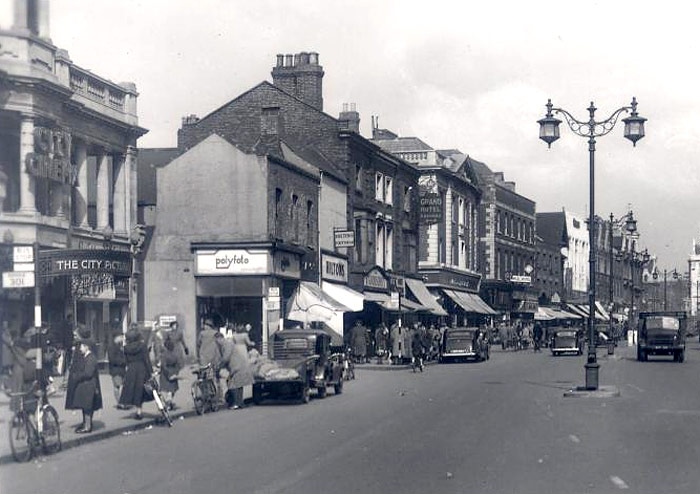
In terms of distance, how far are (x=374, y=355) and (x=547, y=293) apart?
50465 millimetres

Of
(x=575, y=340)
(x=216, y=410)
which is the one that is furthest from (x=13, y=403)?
(x=575, y=340)

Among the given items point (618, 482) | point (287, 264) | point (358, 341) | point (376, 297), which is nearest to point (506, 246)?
point (376, 297)

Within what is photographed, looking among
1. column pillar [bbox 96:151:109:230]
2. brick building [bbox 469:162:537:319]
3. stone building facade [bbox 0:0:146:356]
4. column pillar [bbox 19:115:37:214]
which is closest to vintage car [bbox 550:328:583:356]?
brick building [bbox 469:162:537:319]

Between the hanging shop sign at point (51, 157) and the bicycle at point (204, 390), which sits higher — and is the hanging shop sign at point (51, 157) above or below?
above

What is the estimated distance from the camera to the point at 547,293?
9738cm

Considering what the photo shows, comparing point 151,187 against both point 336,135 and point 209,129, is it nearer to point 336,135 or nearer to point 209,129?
point 209,129

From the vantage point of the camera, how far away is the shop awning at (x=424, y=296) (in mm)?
58781

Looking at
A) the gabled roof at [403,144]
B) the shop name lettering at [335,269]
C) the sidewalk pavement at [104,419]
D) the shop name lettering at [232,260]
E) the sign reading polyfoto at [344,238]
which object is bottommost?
the sidewalk pavement at [104,419]

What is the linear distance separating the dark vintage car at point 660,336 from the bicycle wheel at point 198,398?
30201 mm

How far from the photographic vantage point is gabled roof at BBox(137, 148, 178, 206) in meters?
43.0

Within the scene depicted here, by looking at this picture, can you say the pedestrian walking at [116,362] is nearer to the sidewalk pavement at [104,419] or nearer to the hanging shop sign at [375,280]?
the sidewalk pavement at [104,419]

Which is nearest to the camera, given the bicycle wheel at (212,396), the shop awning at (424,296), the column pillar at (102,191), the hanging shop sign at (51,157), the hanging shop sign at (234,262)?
the bicycle wheel at (212,396)

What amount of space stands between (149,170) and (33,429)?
34.2 metres

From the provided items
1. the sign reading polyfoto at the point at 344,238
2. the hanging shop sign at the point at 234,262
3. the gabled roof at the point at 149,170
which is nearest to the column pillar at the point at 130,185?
the hanging shop sign at the point at 234,262
